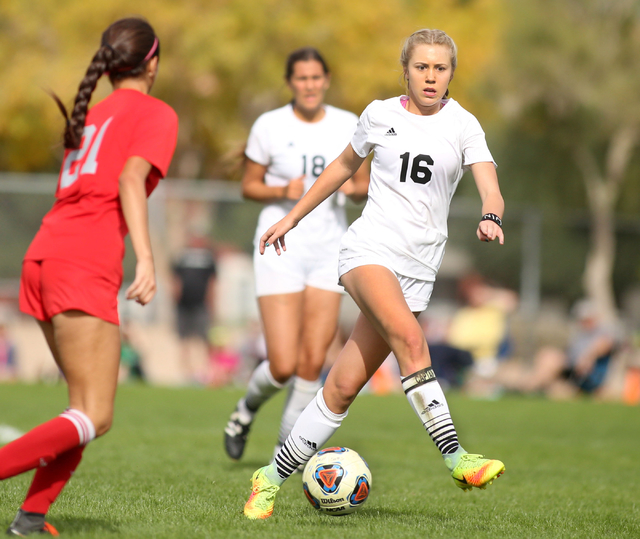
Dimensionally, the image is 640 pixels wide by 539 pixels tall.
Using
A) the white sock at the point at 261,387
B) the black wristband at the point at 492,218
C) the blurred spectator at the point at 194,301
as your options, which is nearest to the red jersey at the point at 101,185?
the black wristband at the point at 492,218

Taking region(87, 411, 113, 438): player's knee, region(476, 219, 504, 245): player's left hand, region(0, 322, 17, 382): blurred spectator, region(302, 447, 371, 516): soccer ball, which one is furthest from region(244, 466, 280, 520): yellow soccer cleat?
region(0, 322, 17, 382): blurred spectator

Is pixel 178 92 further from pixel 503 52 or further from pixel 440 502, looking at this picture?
pixel 440 502

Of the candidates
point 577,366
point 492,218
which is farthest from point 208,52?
point 492,218

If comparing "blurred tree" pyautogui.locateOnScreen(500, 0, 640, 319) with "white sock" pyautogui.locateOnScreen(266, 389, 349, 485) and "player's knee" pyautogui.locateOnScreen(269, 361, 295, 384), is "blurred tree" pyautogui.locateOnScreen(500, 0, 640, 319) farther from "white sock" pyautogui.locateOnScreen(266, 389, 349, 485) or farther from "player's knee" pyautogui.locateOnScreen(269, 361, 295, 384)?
"white sock" pyautogui.locateOnScreen(266, 389, 349, 485)

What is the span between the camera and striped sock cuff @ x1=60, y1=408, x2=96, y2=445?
10.8 ft

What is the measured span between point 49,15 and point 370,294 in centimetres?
1727

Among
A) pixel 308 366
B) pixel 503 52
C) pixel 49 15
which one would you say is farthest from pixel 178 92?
pixel 308 366

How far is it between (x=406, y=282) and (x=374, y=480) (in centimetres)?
207

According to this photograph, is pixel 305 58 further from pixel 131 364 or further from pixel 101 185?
pixel 131 364

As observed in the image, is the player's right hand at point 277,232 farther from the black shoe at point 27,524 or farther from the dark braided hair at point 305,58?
the dark braided hair at point 305,58

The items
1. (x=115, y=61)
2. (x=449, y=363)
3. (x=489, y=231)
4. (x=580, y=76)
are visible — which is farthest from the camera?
(x=580, y=76)

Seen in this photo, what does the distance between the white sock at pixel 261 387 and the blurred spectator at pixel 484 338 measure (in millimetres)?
8275

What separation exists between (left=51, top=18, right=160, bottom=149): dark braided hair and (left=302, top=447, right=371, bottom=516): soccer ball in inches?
77.2

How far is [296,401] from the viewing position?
5.82m
